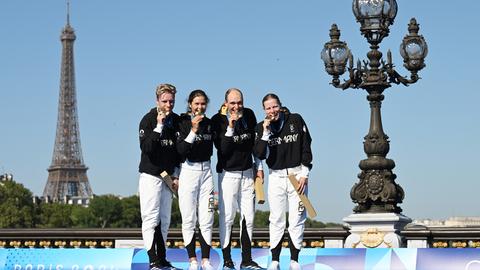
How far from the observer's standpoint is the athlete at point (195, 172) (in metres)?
15.6

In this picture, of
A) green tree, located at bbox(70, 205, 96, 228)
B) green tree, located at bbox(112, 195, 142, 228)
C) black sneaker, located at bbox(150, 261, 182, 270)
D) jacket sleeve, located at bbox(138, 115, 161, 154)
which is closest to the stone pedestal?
black sneaker, located at bbox(150, 261, 182, 270)

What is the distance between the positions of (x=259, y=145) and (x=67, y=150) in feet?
523

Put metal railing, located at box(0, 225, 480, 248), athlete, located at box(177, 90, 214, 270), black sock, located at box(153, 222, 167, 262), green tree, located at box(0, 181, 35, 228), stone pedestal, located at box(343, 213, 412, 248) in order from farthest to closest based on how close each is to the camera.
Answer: green tree, located at box(0, 181, 35, 228) < stone pedestal, located at box(343, 213, 412, 248) < metal railing, located at box(0, 225, 480, 248) < black sock, located at box(153, 222, 167, 262) < athlete, located at box(177, 90, 214, 270)

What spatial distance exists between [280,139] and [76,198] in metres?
166

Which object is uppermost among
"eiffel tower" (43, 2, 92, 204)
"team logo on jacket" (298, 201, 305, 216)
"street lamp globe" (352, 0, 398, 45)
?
"eiffel tower" (43, 2, 92, 204)

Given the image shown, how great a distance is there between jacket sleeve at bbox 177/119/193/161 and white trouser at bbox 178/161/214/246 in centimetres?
22

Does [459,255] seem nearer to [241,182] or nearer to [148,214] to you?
[241,182]

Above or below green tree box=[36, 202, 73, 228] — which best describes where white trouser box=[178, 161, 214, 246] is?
below

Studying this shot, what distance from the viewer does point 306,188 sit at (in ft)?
51.5

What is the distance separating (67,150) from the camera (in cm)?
17300

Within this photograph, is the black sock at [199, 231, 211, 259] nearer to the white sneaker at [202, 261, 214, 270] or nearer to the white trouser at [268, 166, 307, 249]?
the white sneaker at [202, 261, 214, 270]

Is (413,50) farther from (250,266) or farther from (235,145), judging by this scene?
(250,266)

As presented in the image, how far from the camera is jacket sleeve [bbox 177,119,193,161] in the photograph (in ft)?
51.0

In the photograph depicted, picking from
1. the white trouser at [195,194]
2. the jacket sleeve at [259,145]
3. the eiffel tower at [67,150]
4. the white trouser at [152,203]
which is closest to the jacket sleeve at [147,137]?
the white trouser at [152,203]
